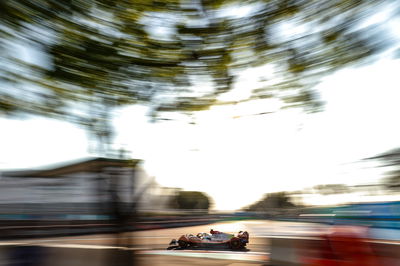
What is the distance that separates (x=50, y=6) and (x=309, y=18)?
2.35 m

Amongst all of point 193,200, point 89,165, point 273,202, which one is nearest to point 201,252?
point 193,200

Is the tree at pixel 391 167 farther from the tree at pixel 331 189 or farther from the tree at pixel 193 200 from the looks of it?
the tree at pixel 193 200

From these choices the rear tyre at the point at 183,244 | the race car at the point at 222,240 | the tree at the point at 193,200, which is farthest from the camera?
the rear tyre at the point at 183,244

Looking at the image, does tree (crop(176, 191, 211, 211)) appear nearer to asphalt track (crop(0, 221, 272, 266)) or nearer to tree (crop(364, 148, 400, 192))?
asphalt track (crop(0, 221, 272, 266))

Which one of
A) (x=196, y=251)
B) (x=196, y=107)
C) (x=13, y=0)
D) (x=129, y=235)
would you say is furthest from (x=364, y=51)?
(x=196, y=251)

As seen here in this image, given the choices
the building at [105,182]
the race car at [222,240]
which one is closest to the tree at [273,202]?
the race car at [222,240]

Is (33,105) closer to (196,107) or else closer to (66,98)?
(66,98)

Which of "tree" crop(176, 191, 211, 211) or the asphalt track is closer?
"tree" crop(176, 191, 211, 211)

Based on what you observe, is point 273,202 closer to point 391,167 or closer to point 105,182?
point 391,167

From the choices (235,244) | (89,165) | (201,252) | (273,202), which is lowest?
(201,252)

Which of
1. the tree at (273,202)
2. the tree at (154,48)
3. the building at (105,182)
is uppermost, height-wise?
the tree at (154,48)

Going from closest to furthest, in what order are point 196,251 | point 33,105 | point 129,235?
point 33,105, point 129,235, point 196,251

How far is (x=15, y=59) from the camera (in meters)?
3.43

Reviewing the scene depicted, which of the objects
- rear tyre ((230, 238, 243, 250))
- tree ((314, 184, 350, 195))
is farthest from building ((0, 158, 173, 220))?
tree ((314, 184, 350, 195))
